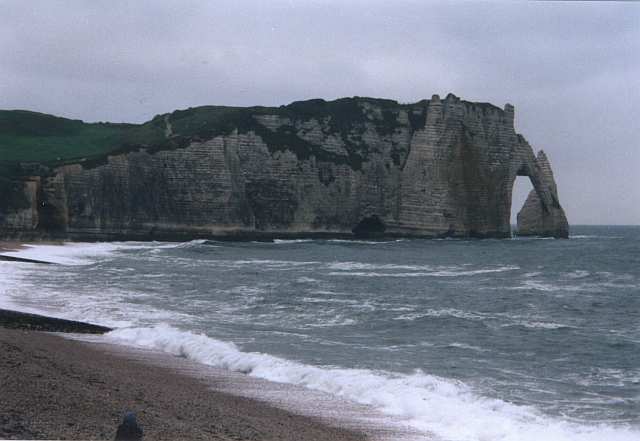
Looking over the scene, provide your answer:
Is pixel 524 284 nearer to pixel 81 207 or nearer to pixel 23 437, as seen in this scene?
pixel 23 437

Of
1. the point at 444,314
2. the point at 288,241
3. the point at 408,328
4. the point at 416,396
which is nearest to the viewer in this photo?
the point at 416,396

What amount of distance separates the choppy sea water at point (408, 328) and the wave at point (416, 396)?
32mm

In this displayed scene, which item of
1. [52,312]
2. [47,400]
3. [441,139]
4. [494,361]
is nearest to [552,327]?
[494,361]

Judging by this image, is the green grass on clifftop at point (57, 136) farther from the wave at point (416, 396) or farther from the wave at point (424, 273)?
the wave at point (416, 396)

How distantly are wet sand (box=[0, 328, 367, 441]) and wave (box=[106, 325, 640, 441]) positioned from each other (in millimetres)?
1225

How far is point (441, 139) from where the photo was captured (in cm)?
7131

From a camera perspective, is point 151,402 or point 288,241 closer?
point 151,402

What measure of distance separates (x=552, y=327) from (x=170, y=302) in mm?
9879

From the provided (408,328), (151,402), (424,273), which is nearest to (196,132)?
(424,273)

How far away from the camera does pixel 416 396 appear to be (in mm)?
11859

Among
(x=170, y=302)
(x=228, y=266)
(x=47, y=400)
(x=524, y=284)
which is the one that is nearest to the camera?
(x=47, y=400)

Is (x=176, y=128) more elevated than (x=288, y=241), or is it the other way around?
(x=176, y=128)

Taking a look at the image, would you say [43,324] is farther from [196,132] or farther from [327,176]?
[327,176]

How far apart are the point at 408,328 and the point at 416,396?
7530 mm
